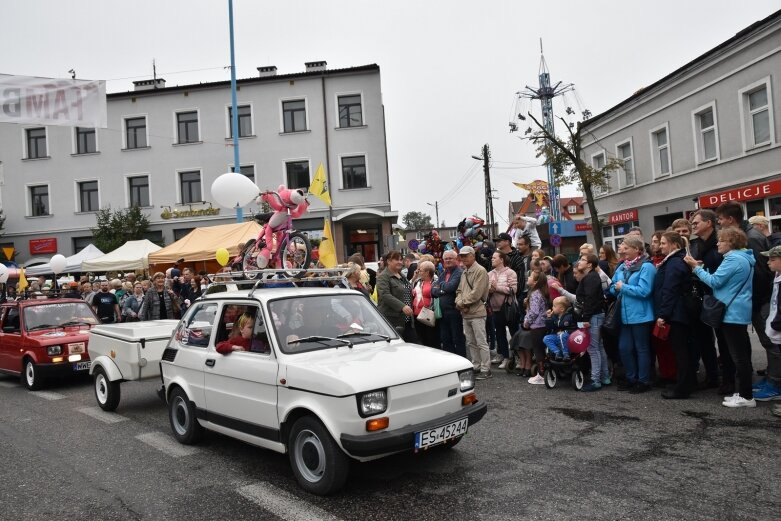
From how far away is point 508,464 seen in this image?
4.96 m

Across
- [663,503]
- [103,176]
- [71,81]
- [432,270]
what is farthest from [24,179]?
[663,503]

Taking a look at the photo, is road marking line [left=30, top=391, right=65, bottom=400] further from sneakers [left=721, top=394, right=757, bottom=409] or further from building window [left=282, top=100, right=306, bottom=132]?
building window [left=282, top=100, right=306, bottom=132]

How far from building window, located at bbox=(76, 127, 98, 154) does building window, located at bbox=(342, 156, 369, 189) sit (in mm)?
14544

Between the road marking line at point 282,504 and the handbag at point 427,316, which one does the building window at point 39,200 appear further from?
the road marking line at point 282,504

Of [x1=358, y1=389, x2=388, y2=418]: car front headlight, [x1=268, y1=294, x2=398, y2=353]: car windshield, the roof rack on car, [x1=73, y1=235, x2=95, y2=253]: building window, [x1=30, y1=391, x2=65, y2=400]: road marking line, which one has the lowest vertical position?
[x1=30, y1=391, x2=65, y2=400]: road marking line

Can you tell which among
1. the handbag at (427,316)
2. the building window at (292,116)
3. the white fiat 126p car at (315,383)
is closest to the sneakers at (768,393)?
the white fiat 126p car at (315,383)

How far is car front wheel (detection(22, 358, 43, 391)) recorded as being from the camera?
31.8 ft

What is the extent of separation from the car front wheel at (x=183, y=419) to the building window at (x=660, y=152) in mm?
22909

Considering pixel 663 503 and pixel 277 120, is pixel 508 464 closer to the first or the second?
pixel 663 503

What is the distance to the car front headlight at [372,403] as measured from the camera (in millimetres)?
4164

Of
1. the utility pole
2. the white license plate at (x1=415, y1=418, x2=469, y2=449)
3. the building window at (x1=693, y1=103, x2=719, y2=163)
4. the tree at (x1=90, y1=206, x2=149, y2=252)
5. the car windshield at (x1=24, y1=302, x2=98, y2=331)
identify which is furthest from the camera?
the utility pole

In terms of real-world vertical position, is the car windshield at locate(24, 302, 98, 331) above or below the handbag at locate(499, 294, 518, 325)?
above

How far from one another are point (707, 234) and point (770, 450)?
9.50 ft

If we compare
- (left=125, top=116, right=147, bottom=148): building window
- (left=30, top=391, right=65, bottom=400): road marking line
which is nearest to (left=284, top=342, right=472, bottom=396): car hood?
(left=30, top=391, right=65, bottom=400): road marking line
